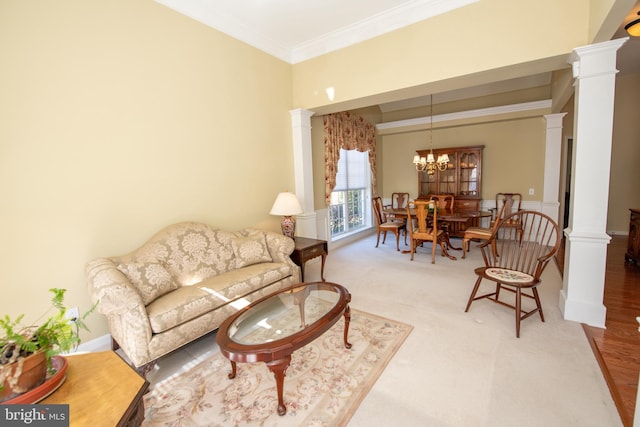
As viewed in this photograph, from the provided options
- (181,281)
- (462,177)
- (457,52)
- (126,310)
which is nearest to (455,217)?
(462,177)

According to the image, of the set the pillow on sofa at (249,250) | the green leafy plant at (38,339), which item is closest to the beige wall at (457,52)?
the pillow on sofa at (249,250)

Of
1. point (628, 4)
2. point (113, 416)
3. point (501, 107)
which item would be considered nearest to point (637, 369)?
point (628, 4)

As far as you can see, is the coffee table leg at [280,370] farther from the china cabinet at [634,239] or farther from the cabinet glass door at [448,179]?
the cabinet glass door at [448,179]

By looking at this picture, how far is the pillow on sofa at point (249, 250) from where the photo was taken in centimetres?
305

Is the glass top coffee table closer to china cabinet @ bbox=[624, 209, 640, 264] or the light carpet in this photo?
the light carpet

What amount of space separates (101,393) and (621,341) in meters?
→ 3.55

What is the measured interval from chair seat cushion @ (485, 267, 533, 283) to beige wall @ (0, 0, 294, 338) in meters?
2.88

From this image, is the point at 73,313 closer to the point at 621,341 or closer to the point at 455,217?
the point at 621,341

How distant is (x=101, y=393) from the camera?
119 centimetres

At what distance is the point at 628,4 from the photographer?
1.74 m

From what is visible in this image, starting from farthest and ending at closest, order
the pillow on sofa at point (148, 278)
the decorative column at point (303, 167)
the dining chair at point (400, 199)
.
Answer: the dining chair at point (400, 199) < the decorative column at point (303, 167) < the pillow on sofa at point (148, 278)

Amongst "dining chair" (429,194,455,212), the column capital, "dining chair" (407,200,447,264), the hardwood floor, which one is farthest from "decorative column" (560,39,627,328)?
"dining chair" (429,194,455,212)

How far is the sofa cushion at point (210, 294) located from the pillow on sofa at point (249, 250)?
0.08 meters

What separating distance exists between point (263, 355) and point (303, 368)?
609 millimetres
